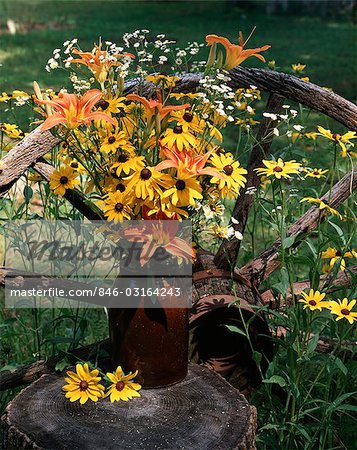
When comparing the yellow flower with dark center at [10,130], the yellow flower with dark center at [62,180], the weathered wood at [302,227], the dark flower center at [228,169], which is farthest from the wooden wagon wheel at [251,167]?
the dark flower center at [228,169]

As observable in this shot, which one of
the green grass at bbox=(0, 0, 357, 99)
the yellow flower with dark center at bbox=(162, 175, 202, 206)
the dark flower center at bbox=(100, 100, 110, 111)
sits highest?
the dark flower center at bbox=(100, 100, 110, 111)

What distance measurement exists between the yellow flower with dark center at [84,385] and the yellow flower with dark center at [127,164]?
0.50 meters

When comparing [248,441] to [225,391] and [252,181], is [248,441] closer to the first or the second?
[225,391]

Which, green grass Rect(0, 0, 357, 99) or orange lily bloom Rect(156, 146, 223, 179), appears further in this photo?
green grass Rect(0, 0, 357, 99)

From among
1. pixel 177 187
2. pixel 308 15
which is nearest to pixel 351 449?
pixel 177 187

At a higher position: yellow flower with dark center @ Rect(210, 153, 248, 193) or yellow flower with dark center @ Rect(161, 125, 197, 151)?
yellow flower with dark center @ Rect(161, 125, 197, 151)

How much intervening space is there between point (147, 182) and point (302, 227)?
78cm

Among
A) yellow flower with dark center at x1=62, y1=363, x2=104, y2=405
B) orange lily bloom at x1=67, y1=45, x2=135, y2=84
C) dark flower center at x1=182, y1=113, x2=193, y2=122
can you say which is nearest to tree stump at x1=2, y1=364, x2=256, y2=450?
yellow flower with dark center at x1=62, y1=363, x2=104, y2=405

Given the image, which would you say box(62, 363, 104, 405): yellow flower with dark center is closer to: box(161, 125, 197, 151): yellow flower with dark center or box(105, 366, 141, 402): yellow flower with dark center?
box(105, 366, 141, 402): yellow flower with dark center

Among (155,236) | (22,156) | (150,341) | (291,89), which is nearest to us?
(155,236)

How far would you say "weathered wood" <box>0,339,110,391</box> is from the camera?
226 centimetres

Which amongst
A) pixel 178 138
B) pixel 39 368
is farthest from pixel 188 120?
pixel 39 368

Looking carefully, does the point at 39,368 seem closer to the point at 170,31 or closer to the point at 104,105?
the point at 104,105

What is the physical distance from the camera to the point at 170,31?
11555mm
